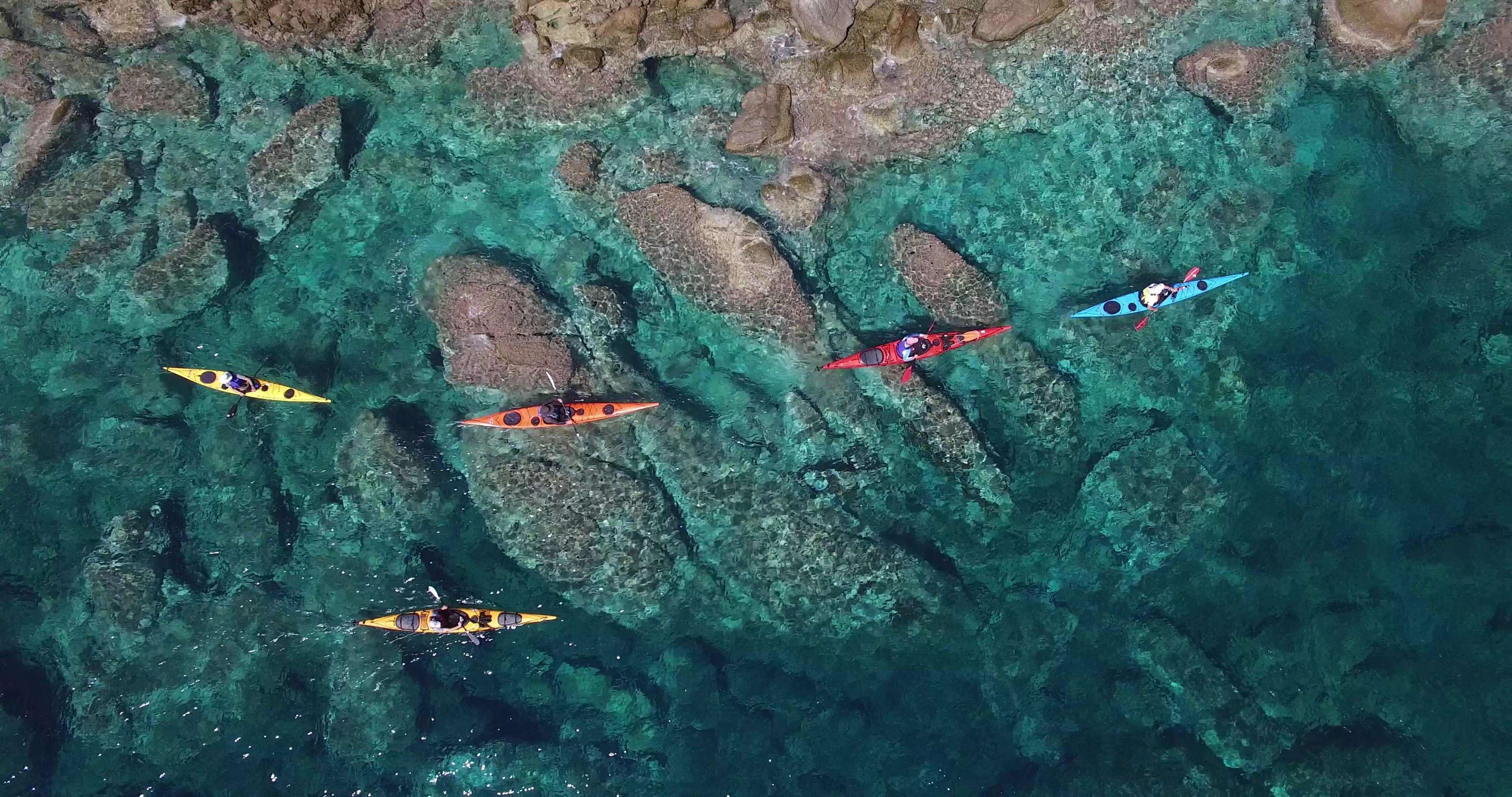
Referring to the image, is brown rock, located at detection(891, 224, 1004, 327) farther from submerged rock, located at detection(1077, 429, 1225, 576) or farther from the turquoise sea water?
submerged rock, located at detection(1077, 429, 1225, 576)

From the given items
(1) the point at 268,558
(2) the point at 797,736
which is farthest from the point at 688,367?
(1) the point at 268,558

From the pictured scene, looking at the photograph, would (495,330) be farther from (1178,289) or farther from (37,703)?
(1178,289)

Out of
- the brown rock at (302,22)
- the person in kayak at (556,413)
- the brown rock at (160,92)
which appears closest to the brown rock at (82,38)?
the brown rock at (160,92)

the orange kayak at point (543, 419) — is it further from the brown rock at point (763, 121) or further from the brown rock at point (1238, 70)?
the brown rock at point (1238, 70)

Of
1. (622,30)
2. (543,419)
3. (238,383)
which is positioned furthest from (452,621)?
(622,30)

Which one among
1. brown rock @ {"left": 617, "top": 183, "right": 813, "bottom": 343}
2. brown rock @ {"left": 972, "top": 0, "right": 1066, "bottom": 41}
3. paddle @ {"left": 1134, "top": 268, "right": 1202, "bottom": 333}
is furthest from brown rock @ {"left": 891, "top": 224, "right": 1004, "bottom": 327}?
brown rock @ {"left": 972, "top": 0, "right": 1066, "bottom": 41}

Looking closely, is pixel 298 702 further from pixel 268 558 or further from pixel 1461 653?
pixel 1461 653
